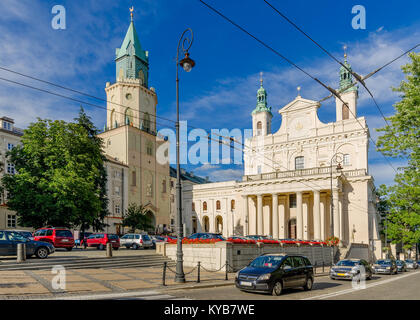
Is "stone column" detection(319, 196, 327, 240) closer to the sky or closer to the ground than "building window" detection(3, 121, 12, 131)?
closer to the ground

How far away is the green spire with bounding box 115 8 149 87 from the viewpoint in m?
66.7

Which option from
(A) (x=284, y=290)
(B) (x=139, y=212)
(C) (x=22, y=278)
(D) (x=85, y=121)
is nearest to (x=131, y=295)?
(C) (x=22, y=278)

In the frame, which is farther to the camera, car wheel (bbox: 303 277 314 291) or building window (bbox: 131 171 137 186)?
building window (bbox: 131 171 137 186)

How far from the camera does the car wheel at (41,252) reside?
20.6m

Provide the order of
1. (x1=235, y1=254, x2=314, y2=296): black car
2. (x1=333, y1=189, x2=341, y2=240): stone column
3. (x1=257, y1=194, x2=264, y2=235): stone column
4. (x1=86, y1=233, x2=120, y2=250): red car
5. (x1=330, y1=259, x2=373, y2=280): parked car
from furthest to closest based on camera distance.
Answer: (x1=257, y1=194, x2=264, y2=235): stone column → (x1=333, y1=189, x2=341, y2=240): stone column → (x1=86, y1=233, x2=120, y2=250): red car → (x1=330, y1=259, x2=373, y2=280): parked car → (x1=235, y1=254, x2=314, y2=296): black car

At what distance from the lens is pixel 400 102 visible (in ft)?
77.2

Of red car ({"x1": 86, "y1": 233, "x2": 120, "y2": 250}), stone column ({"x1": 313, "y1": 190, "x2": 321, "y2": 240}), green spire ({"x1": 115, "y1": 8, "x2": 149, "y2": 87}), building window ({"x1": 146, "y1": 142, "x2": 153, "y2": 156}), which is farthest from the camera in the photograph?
building window ({"x1": 146, "y1": 142, "x2": 153, "y2": 156})

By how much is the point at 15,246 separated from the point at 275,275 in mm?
14672

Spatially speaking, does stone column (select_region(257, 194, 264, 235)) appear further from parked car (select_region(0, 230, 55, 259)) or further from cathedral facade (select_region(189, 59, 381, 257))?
parked car (select_region(0, 230, 55, 259))

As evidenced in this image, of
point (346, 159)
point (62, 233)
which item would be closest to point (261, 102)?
point (346, 159)

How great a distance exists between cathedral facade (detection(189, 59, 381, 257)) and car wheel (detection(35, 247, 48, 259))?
34750mm

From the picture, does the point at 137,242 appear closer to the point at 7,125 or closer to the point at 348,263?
the point at 348,263

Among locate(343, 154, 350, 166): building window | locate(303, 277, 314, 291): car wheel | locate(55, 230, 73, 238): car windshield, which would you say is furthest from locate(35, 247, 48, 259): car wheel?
locate(343, 154, 350, 166): building window

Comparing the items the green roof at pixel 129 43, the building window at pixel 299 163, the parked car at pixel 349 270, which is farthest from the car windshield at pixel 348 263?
the green roof at pixel 129 43
